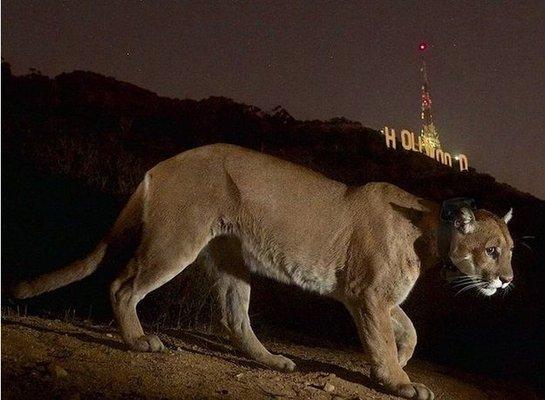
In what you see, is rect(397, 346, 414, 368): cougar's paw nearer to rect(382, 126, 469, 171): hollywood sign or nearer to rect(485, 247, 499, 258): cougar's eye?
rect(485, 247, 499, 258): cougar's eye

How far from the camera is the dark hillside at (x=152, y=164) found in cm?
909

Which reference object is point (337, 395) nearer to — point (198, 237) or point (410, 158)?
point (198, 237)

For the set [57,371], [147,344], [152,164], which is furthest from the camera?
[152,164]

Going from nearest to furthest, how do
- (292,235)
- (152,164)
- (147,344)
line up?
(147,344), (292,235), (152,164)

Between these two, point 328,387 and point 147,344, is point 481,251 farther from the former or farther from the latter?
point 147,344

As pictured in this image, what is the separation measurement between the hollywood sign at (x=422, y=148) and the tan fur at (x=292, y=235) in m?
20.9

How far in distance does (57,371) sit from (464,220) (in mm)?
3154

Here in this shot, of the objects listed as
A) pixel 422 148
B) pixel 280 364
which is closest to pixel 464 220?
pixel 280 364

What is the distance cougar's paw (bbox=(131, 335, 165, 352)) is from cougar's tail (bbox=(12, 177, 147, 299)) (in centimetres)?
70

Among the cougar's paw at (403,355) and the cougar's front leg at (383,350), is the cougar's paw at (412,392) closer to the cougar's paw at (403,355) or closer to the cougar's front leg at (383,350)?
the cougar's front leg at (383,350)

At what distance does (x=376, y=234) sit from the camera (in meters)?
5.22

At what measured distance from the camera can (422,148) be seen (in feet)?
93.3

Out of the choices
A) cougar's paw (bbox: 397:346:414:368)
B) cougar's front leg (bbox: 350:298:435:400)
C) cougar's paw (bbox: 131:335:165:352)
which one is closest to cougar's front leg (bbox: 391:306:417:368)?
cougar's paw (bbox: 397:346:414:368)

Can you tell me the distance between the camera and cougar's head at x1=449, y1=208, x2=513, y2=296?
5.17 meters
